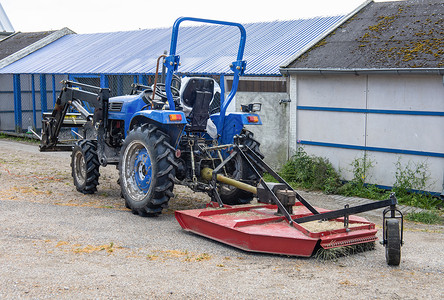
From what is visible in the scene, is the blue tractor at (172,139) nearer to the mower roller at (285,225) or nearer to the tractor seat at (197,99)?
the tractor seat at (197,99)

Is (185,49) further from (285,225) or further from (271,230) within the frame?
(271,230)

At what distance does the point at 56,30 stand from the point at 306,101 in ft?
50.5

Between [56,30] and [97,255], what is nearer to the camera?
[97,255]

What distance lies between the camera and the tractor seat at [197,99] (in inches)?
347

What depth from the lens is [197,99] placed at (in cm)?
884

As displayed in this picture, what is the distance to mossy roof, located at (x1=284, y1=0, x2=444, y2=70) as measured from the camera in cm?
1114

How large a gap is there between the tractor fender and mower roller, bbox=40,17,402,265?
0.05ft

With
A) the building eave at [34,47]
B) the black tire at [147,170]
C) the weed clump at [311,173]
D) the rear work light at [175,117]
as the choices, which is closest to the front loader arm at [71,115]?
the black tire at [147,170]

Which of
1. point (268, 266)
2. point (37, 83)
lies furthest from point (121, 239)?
point (37, 83)

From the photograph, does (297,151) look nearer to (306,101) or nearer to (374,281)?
(306,101)

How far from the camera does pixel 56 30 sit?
24734 millimetres

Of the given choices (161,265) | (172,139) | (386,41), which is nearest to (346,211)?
(161,265)

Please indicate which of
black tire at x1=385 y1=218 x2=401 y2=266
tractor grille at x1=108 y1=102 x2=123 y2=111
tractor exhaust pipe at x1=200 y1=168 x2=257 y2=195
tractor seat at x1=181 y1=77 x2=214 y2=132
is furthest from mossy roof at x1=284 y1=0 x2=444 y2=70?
black tire at x1=385 y1=218 x2=401 y2=266

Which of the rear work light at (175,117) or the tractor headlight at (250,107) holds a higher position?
the tractor headlight at (250,107)
